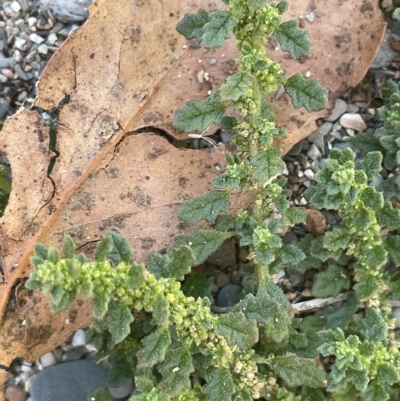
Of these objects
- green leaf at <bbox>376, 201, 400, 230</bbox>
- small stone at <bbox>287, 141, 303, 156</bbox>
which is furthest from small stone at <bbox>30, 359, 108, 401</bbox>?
green leaf at <bbox>376, 201, 400, 230</bbox>

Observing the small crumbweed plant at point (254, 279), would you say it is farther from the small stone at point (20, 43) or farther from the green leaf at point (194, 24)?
the small stone at point (20, 43)

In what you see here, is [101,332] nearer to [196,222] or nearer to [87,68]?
[196,222]

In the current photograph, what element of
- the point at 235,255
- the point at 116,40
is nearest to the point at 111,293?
the point at 235,255

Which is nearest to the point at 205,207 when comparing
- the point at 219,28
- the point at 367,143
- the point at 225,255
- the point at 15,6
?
the point at 225,255

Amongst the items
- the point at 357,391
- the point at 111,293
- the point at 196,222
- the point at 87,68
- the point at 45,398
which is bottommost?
the point at 45,398

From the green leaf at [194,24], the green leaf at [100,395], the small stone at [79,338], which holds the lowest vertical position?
the small stone at [79,338]

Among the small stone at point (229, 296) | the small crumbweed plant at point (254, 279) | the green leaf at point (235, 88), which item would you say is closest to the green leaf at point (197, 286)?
the small crumbweed plant at point (254, 279)

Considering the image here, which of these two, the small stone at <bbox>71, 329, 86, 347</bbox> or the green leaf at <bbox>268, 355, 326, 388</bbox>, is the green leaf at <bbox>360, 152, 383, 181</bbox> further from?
the small stone at <bbox>71, 329, 86, 347</bbox>
